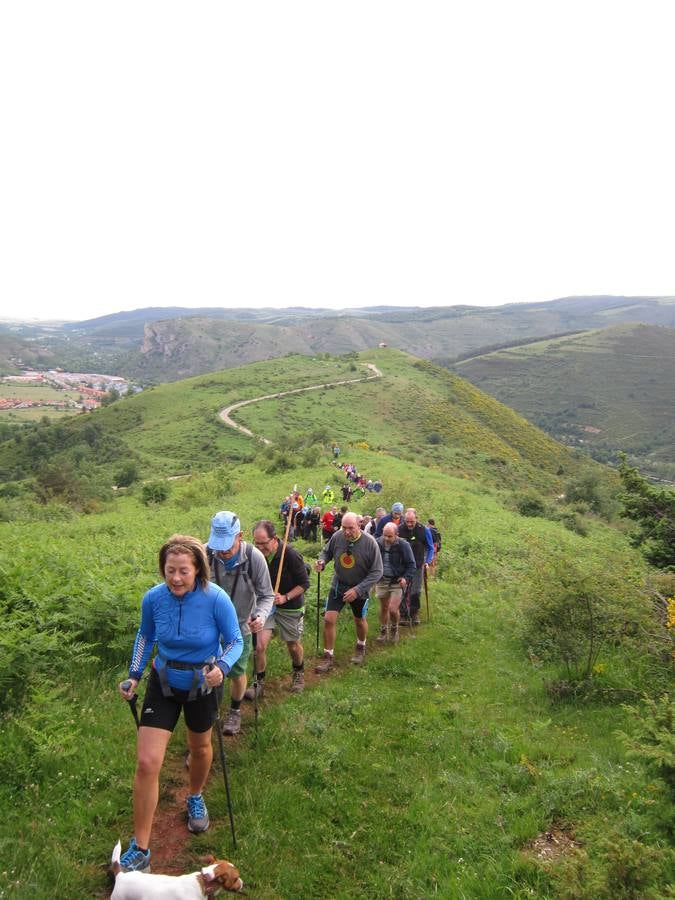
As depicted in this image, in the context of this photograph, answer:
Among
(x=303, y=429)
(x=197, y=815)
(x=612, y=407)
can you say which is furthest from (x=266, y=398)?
(x=612, y=407)

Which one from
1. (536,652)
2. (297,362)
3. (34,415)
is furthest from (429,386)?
(34,415)

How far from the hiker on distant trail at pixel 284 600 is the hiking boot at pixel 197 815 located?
2034 mm

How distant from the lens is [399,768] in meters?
5.56

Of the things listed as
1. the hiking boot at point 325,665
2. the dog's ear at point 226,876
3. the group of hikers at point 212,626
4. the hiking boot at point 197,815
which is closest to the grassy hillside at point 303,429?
the hiking boot at point 325,665

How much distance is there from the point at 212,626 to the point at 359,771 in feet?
8.41

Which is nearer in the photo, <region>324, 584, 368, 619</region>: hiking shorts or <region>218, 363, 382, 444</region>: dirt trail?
<region>324, 584, 368, 619</region>: hiking shorts

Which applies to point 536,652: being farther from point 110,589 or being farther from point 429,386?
point 429,386

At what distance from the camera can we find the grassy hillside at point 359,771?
401cm

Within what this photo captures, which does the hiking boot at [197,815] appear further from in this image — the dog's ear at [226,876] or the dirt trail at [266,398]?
the dirt trail at [266,398]

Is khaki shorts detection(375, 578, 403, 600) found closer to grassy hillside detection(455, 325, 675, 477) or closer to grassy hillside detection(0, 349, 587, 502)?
grassy hillside detection(0, 349, 587, 502)

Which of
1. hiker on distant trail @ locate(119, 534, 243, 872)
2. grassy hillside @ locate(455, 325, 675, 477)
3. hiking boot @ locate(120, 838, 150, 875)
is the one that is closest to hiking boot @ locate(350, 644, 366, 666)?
hiker on distant trail @ locate(119, 534, 243, 872)

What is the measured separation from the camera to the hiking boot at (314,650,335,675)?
7.76 metres

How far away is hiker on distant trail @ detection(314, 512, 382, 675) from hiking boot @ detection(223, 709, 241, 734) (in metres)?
1.96

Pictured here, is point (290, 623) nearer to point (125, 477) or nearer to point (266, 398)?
point (125, 477)
